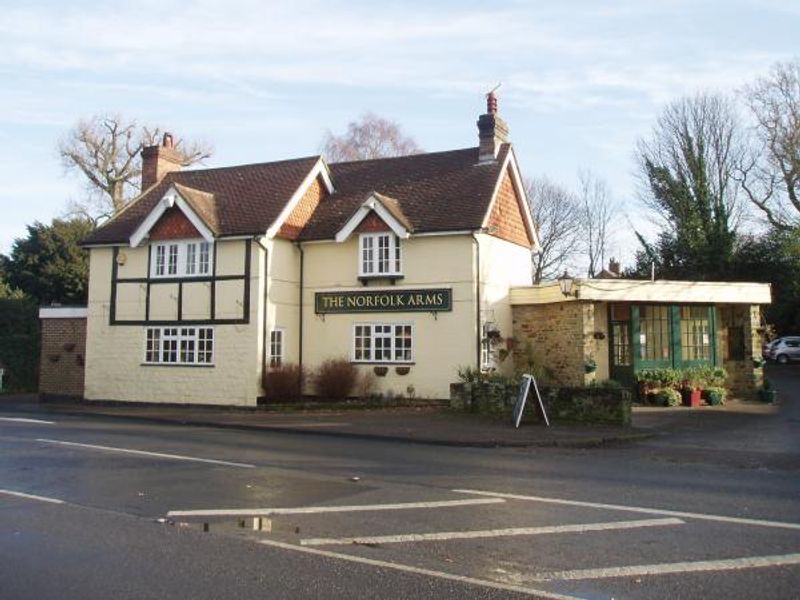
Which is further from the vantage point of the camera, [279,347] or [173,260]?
[173,260]

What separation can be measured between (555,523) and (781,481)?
15.4 ft

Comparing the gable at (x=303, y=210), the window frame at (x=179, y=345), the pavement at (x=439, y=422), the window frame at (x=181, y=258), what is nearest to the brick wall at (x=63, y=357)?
the pavement at (x=439, y=422)

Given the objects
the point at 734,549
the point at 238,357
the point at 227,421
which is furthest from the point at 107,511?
the point at 238,357

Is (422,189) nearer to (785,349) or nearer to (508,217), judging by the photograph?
(508,217)

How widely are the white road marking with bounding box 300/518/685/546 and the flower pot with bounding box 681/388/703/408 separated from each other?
14786 mm

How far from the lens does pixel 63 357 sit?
2627 centimetres

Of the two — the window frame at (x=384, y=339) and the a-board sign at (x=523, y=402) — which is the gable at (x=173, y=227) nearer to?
the window frame at (x=384, y=339)

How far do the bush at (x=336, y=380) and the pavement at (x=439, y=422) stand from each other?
134 centimetres

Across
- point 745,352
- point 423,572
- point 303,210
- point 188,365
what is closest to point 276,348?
point 188,365

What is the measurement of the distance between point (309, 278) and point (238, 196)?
3.80 metres

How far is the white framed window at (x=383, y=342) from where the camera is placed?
73.6 feet

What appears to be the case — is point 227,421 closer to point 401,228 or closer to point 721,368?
point 401,228

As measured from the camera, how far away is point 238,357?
885 inches

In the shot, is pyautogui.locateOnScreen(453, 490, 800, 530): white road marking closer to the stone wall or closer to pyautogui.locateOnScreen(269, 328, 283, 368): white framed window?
the stone wall
